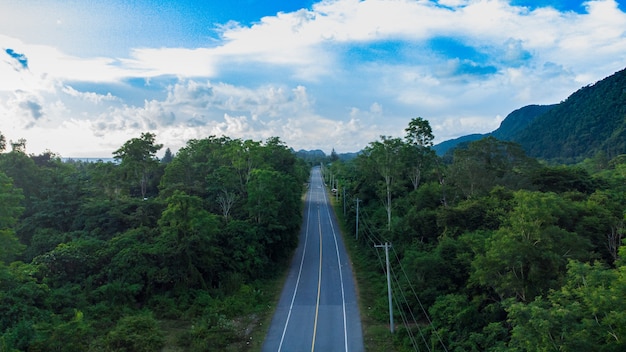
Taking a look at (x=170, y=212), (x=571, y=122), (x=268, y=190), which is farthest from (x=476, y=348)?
(x=571, y=122)

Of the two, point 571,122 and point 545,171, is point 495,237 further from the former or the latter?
point 571,122

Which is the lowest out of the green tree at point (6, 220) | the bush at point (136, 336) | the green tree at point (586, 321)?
the bush at point (136, 336)

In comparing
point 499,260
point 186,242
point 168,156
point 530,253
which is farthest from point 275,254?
point 168,156

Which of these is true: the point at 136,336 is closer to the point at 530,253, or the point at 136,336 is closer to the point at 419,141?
the point at 530,253

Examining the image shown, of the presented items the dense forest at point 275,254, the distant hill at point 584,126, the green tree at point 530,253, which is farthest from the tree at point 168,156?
the green tree at point 530,253

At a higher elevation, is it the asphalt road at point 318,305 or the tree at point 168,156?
the tree at point 168,156

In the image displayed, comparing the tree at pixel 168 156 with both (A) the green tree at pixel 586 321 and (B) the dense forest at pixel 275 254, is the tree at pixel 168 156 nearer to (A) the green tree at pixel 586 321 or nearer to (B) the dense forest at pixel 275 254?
(B) the dense forest at pixel 275 254
